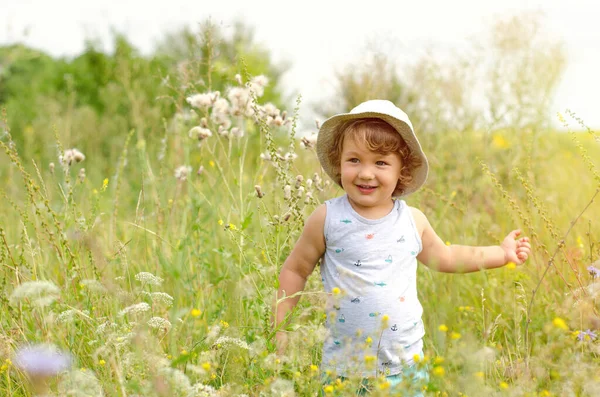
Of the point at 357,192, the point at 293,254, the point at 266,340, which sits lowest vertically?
the point at 266,340

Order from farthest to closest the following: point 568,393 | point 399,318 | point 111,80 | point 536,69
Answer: point 111,80 < point 536,69 < point 399,318 < point 568,393

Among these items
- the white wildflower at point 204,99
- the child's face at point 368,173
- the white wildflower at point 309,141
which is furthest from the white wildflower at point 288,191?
the white wildflower at point 204,99

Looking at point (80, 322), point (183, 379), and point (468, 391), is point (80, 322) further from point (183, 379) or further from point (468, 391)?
point (468, 391)

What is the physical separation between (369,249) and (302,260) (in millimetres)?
293

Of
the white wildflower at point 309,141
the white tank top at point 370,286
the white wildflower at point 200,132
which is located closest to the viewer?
the white tank top at point 370,286

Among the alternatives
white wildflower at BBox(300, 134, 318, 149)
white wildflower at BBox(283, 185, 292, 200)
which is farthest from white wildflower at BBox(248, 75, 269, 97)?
white wildflower at BBox(283, 185, 292, 200)

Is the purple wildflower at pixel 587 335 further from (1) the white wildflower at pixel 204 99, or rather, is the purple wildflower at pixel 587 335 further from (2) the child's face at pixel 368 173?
(1) the white wildflower at pixel 204 99

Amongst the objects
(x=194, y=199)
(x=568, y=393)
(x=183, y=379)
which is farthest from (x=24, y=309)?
(x=568, y=393)

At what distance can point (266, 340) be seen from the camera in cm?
249

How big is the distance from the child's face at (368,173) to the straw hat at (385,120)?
100 mm

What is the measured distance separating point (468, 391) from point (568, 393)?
0.41 metres

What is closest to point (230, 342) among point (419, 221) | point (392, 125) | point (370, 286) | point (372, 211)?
point (370, 286)

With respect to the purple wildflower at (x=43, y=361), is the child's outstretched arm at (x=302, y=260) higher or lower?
higher

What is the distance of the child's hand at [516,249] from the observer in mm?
2885
